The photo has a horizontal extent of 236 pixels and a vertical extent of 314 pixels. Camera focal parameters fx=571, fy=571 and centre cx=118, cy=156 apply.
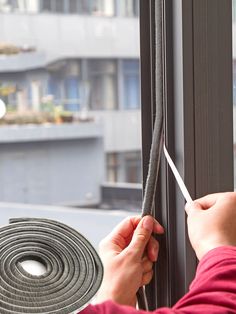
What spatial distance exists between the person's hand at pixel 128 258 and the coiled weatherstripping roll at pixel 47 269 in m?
0.09

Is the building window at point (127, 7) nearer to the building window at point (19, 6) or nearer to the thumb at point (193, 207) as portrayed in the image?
the building window at point (19, 6)

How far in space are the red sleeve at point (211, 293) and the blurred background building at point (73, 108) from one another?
3.78 ft

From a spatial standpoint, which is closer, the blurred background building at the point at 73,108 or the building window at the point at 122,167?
the blurred background building at the point at 73,108

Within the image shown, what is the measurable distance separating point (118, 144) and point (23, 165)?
70 cm

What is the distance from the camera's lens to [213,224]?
1.86 ft

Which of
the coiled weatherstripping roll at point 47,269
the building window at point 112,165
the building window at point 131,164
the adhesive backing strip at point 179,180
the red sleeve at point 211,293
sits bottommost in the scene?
the building window at point 112,165

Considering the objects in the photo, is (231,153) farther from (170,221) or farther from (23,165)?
(23,165)

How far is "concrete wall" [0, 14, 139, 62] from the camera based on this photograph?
95.7 inches

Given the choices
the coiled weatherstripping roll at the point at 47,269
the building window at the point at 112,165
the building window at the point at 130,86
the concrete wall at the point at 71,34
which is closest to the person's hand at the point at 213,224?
the coiled weatherstripping roll at the point at 47,269

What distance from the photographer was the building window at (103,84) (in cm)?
305

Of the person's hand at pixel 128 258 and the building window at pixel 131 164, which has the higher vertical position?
the person's hand at pixel 128 258

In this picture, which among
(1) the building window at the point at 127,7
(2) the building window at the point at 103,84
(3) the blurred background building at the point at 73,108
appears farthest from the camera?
(2) the building window at the point at 103,84

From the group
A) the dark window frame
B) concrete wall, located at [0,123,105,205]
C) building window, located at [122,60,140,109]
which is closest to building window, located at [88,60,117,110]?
building window, located at [122,60,140,109]

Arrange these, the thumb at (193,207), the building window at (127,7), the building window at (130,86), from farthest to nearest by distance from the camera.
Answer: the building window at (130,86) → the building window at (127,7) → the thumb at (193,207)
